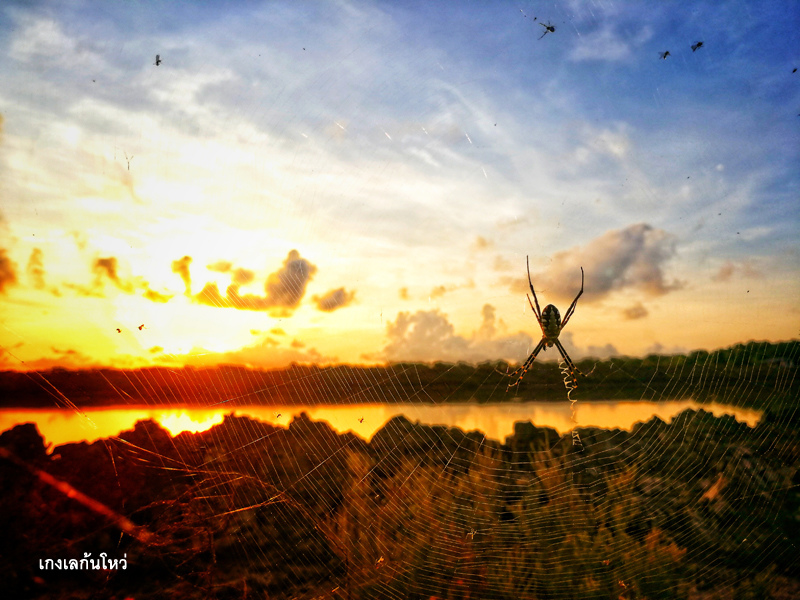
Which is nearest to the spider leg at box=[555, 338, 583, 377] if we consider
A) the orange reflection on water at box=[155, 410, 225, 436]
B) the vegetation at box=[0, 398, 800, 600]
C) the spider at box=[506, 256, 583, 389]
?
the spider at box=[506, 256, 583, 389]

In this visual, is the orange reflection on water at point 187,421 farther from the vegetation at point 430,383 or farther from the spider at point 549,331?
the spider at point 549,331

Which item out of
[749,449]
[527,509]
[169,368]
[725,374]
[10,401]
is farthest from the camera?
[725,374]

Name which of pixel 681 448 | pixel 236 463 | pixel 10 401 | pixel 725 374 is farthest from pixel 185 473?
pixel 725 374

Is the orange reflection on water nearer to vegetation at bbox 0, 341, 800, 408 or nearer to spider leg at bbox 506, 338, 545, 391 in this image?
vegetation at bbox 0, 341, 800, 408

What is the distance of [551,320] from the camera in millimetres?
8156

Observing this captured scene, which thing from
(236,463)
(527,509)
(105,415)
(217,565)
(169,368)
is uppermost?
(169,368)

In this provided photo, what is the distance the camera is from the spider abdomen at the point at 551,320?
8141 millimetres

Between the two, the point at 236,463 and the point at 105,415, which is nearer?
the point at 105,415

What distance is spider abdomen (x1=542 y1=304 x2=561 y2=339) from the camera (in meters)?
8.14

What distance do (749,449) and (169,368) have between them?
6.89 metres

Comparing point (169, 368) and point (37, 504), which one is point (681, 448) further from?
point (37, 504)

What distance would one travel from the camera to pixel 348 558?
416 cm

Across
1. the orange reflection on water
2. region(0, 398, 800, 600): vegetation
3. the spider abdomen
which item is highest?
the spider abdomen

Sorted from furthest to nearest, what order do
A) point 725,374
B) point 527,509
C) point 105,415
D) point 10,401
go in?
point 725,374 < point 527,509 < point 105,415 < point 10,401
